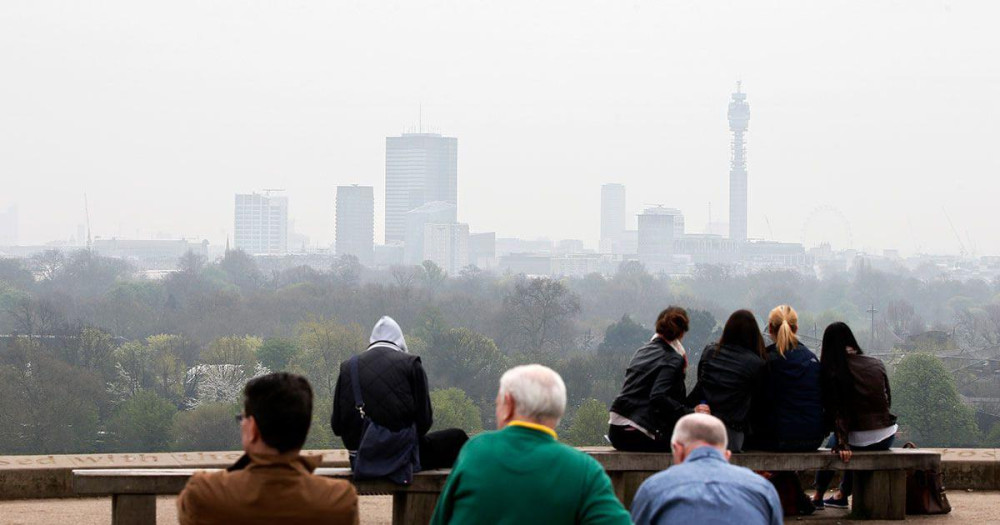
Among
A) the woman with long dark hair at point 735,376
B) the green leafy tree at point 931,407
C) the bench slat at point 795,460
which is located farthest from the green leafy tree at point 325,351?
the woman with long dark hair at point 735,376

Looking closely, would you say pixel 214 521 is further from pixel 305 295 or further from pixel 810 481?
pixel 305 295

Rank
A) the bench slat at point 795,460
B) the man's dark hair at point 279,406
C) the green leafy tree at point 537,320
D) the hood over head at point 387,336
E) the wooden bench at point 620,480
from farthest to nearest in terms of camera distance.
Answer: the green leafy tree at point 537,320 → the bench slat at point 795,460 → the hood over head at point 387,336 → the wooden bench at point 620,480 → the man's dark hair at point 279,406

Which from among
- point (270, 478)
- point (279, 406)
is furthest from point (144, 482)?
point (279, 406)

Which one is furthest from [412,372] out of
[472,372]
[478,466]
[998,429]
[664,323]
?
[472,372]

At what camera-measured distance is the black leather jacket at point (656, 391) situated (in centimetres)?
795

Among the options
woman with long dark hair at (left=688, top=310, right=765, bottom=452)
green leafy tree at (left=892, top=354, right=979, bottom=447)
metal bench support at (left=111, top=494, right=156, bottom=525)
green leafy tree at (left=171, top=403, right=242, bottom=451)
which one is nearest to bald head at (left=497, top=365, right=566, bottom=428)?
metal bench support at (left=111, top=494, right=156, bottom=525)

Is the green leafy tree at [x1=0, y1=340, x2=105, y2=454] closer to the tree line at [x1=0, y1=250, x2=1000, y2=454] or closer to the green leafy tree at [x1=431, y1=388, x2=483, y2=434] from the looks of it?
the tree line at [x1=0, y1=250, x2=1000, y2=454]

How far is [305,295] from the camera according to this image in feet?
452

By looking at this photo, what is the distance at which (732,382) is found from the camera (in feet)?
26.7

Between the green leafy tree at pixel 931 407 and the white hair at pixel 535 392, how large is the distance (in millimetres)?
83959

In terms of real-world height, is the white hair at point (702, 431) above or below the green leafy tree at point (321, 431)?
above

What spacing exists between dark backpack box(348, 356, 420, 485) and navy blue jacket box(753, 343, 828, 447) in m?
2.28

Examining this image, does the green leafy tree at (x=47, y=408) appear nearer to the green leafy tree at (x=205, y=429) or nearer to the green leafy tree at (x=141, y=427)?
the green leafy tree at (x=141, y=427)

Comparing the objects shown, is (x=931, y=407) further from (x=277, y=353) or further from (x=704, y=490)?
(x=704, y=490)
